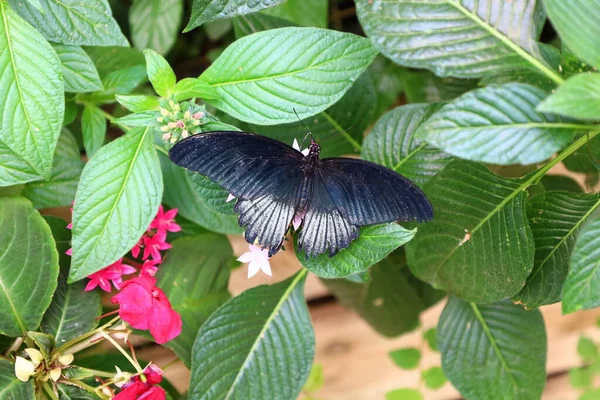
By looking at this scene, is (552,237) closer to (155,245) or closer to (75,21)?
(155,245)

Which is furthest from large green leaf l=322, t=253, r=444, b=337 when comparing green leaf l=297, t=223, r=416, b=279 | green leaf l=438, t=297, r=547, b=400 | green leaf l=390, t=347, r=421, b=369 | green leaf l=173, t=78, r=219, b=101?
green leaf l=173, t=78, r=219, b=101

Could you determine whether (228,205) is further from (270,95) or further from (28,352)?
(28,352)

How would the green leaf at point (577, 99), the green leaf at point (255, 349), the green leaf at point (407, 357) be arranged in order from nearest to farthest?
the green leaf at point (577, 99) → the green leaf at point (255, 349) → the green leaf at point (407, 357)

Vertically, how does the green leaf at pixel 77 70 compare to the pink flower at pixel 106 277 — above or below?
above

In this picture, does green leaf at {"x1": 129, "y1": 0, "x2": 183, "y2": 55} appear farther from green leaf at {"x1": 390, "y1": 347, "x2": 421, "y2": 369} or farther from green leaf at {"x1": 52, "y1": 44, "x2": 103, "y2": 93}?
green leaf at {"x1": 390, "y1": 347, "x2": 421, "y2": 369}

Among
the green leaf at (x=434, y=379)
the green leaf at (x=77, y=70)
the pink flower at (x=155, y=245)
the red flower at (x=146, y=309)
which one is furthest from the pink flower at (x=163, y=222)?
the green leaf at (x=434, y=379)

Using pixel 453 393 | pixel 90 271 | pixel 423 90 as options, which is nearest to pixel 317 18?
pixel 423 90

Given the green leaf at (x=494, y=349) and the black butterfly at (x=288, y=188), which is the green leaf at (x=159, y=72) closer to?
the black butterfly at (x=288, y=188)
